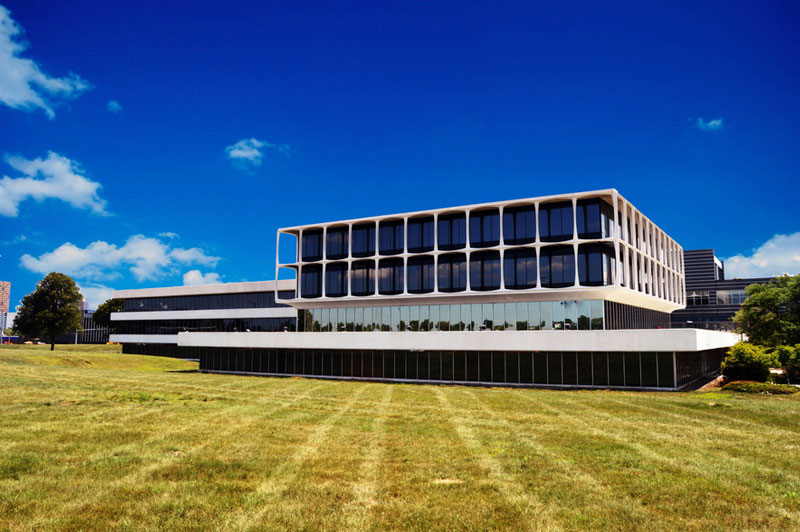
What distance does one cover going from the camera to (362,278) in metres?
62.7

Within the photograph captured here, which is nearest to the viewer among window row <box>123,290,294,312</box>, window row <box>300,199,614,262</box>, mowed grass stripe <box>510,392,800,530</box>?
mowed grass stripe <box>510,392,800,530</box>

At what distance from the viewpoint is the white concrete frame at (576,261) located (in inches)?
2004

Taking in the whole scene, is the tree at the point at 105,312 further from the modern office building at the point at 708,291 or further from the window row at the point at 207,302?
the modern office building at the point at 708,291

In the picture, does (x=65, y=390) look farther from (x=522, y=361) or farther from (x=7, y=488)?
(x=522, y=361)

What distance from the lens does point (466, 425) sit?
23.2 meters

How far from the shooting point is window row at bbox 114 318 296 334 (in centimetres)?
8831

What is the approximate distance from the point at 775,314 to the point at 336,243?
2251 inches

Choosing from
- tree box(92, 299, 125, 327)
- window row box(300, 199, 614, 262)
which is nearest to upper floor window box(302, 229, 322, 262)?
window row box(300, 199, 614, 262)

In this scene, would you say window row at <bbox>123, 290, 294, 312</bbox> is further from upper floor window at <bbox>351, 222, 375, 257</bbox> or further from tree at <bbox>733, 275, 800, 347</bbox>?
tree at <bbox>733, 275, 800, 347</bbox>

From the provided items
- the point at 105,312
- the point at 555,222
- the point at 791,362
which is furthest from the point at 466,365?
the point at 105,312

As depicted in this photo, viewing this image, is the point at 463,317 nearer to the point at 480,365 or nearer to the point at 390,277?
the point at 480,365

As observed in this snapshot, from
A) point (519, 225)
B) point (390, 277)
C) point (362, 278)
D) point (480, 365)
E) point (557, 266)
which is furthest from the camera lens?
point (362, 278)

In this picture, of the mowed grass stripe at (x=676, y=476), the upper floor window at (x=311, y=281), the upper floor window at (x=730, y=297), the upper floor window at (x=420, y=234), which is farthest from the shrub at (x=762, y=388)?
the upper floor window at (x=730, y=297)

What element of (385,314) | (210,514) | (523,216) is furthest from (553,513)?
(385,314)
